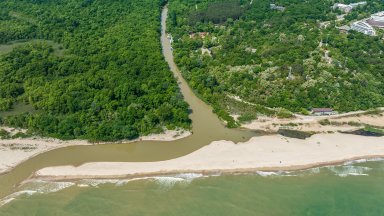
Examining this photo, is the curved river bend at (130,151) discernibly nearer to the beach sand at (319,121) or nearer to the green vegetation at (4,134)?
the beach sand at (319,121)

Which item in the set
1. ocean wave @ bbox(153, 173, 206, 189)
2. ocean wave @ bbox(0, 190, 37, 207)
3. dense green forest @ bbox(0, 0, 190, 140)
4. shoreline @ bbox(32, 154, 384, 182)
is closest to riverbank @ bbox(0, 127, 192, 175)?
dense green forest @ bbox(0, 0, 190, 140)

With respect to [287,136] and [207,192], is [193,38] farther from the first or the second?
[207,192]

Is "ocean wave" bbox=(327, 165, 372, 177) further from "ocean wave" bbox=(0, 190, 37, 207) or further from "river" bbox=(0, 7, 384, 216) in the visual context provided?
"ocean wave" bbox=(0, 190, 37, 207)

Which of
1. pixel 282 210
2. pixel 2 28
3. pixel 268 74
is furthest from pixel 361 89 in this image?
pixel 2 28

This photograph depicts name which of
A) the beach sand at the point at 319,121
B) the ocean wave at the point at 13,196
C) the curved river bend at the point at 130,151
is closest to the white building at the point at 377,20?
the beach sand at the point at 319,121

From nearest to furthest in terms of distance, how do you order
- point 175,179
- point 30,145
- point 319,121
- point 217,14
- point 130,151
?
point 175,179 → point 130,151 → point 30,145 → point 319,121 → point 217,14

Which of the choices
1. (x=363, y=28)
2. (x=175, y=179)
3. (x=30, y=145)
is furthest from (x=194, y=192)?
(x=363, y=28)

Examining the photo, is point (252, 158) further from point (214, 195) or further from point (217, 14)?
point (217, 14)

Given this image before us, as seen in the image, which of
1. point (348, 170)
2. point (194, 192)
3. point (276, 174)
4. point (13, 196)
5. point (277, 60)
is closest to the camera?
point (13, 196)
